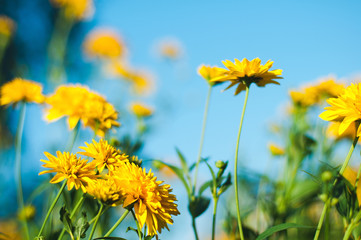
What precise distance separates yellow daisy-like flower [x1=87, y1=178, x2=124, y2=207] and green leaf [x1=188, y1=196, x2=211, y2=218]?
25 cm

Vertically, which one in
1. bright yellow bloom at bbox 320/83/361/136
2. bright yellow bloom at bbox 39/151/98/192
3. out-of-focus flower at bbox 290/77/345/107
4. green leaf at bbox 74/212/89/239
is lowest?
green leaf at bbox 74/212/89/239

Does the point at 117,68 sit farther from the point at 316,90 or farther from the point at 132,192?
the point at 132,192

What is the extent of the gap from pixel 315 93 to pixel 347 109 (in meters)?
0.72

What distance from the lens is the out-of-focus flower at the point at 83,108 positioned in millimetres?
884

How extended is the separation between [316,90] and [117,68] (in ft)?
5.05

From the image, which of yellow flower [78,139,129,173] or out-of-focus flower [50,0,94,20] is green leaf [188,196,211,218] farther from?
out-of-focus flower [50,0,94,20]

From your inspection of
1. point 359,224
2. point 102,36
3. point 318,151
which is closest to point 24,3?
point 102,36

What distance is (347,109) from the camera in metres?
0.64

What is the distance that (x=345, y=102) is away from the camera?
2.11 ft

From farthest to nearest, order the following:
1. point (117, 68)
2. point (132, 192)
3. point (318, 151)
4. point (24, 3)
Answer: point (24, 3) → point (117, 68) → point (318, 151) → point (132, 192)

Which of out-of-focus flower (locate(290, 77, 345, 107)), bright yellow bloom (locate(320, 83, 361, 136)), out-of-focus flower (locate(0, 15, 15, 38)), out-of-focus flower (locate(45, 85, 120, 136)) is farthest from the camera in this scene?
out-of-focus flower (locate(0, 15, 15, 38))

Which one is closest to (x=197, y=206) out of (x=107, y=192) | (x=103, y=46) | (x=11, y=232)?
(x=107, y=192)

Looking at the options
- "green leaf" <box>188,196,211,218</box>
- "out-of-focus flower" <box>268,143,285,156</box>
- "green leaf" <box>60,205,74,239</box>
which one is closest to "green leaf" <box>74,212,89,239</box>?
"green leaf" <box>60,205,74,239</box>

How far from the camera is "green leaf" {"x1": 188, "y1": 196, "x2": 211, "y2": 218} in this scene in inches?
29.4
